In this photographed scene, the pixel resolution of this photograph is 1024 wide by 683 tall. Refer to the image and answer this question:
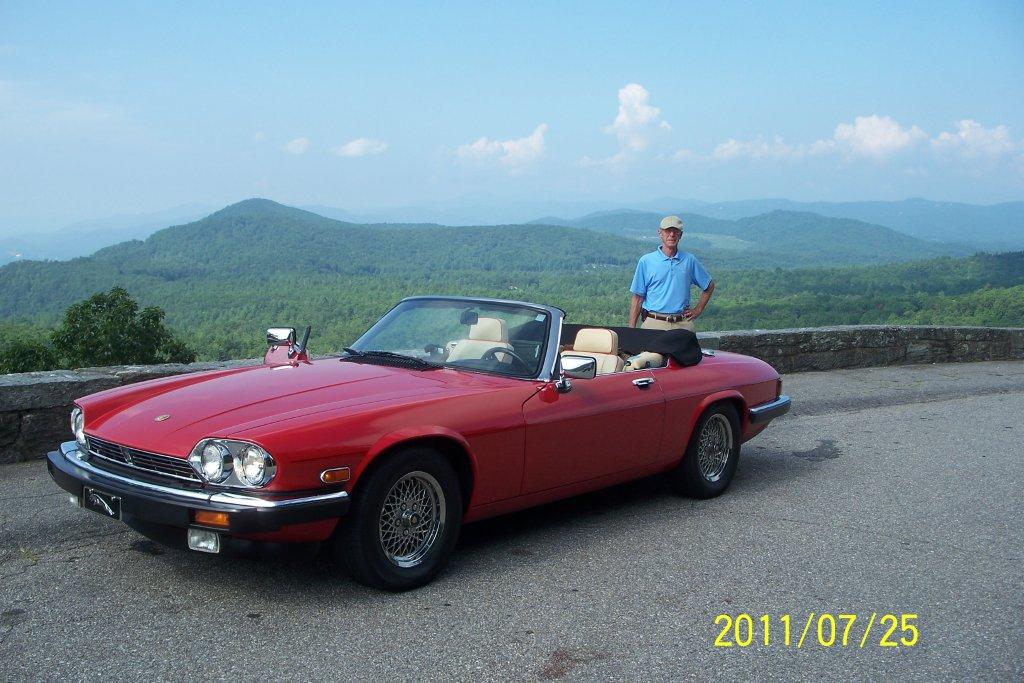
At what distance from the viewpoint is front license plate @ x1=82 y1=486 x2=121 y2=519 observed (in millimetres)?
3930

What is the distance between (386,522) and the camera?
13.5 ft

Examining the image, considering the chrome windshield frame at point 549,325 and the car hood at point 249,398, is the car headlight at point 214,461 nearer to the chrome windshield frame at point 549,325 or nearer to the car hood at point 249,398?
the car hood at point 249,398

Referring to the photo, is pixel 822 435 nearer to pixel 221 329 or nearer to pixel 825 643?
pixel 825 643

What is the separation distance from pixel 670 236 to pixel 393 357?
3645mm

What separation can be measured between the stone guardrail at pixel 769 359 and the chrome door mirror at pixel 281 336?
177 centimetres

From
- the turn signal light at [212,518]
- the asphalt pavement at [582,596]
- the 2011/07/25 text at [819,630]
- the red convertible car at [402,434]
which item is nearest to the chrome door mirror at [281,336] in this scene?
the red convertible car at [402,434]

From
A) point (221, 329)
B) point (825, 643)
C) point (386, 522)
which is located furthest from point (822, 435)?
point (221, 329)

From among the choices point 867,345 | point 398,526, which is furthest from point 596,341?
point 867,345

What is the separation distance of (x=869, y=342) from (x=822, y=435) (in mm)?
5547

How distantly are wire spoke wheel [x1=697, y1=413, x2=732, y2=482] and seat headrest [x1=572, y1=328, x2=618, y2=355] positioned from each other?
0.82m

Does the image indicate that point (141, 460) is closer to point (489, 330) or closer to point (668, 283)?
point (489, 330)

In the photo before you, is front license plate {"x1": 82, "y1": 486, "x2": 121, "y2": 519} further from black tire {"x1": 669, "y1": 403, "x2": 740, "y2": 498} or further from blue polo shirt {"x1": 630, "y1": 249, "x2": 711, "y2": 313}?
blue polo shirt {"x1": 630, "y1": 249, "x2": 711, "y2": 313}

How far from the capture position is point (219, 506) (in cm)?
366

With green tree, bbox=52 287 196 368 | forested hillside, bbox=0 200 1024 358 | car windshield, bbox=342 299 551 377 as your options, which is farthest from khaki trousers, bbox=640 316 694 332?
green tree, bbox=52 287 196 368
